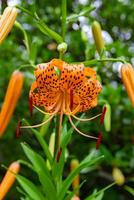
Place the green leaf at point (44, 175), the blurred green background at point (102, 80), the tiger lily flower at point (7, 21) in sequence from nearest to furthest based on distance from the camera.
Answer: the tiger lily flower at point (7, 21) → the green leaf at point (44, 175) → the blurred green background at point (102, 80)

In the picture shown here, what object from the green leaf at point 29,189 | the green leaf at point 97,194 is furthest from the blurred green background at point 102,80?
the green leaf at point 29,189

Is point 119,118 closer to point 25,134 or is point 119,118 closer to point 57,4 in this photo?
point 25,134

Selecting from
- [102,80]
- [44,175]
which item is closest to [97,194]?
[44,175]

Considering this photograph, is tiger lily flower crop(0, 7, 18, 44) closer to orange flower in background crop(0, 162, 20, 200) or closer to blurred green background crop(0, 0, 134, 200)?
orange flower in background crop(0, 162, 20, 200)

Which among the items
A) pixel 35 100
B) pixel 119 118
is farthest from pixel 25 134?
pixel 35 100

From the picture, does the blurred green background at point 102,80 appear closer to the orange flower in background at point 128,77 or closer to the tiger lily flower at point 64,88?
the tiger lily flower at point 64,88
